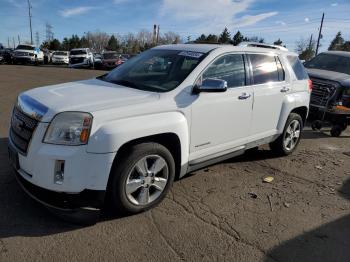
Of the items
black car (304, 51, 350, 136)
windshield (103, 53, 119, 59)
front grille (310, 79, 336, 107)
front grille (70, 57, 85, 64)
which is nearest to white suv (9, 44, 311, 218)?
black car (304, 51, 350, 136)

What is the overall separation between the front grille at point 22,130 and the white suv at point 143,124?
0.04ft

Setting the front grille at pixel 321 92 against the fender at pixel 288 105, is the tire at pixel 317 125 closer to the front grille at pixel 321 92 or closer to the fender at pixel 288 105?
the front grille at pixel 321 92

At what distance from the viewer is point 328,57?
10.5 m

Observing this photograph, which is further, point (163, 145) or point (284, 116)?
point (284, 116)

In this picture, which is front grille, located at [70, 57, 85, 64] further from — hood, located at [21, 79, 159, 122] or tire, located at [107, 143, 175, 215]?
tire, located at [107, 143, 175, 215]

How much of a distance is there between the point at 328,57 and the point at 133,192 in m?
8.99

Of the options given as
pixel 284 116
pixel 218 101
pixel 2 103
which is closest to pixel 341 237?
pixel 218 101

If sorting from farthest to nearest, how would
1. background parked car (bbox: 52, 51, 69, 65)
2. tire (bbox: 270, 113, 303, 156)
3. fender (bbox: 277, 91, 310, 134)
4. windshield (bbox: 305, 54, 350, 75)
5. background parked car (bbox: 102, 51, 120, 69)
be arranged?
background parked car (bbox: 52, 51, 69, 65) → background parked car (bbox: 102, 51, 120, 69) → windshield (bbox: 305, 54, 350, 75) → tire (bbox: 270, 113, 303, 156) → fender (bbox: 277, 91, 310, 134)

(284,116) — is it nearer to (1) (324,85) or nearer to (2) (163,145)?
(2) (163,145)

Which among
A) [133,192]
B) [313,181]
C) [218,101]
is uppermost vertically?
[218,101]

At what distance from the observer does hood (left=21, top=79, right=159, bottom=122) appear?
3.28 metres

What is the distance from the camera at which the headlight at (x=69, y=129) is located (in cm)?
314

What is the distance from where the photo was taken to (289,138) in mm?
6051

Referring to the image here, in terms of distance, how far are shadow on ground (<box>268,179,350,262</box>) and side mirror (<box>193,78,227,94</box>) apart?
1.79m
